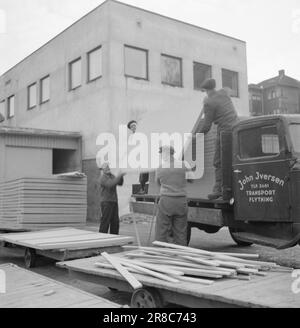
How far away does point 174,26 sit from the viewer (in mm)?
20141

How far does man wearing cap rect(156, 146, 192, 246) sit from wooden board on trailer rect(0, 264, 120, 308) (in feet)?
7.36

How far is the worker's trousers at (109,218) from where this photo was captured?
389 inches

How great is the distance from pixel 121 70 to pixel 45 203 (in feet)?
33.2

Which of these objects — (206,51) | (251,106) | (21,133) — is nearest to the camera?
(21,133)

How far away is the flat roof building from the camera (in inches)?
714

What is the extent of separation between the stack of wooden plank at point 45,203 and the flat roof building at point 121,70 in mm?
7488

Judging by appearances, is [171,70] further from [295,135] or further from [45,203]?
[295,135]

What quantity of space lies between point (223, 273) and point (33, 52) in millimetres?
22349

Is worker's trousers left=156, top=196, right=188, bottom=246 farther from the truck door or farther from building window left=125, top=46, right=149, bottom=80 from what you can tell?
building window left=125, top=46, right=149, bottom=80

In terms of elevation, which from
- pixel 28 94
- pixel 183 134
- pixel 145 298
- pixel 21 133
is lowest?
pixel 145 298

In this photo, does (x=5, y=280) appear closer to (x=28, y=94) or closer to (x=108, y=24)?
(x=108, y=24)

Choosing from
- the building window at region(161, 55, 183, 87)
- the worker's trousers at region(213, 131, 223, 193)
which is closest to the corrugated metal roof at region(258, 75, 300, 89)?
the building window at region(161, 55, 183, 87)

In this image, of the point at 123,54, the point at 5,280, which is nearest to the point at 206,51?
the point at 123,54

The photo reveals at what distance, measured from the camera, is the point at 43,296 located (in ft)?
15.1
